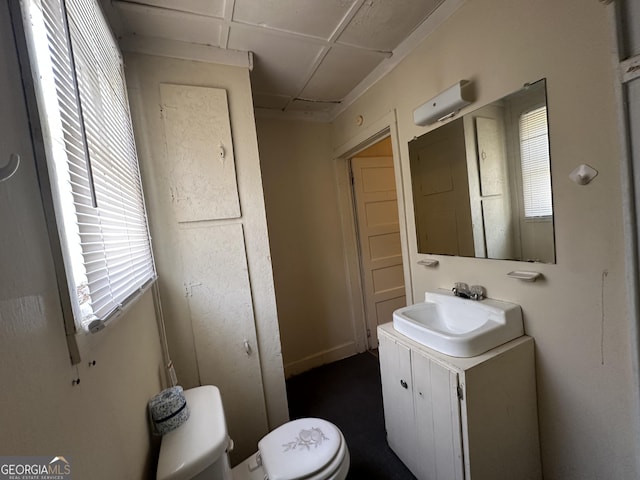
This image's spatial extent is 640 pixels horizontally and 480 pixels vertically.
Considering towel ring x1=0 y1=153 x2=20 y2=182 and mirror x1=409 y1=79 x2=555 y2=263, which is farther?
mirror x1=409 y1=79 x2=555 y2=263

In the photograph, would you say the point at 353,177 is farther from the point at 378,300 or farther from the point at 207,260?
the point at 207,260

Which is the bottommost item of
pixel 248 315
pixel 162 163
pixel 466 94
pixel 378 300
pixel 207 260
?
pixel 378 300

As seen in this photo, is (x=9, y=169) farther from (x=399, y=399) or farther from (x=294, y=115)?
(x=294, y=115)

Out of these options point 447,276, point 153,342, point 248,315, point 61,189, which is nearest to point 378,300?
point 447,276

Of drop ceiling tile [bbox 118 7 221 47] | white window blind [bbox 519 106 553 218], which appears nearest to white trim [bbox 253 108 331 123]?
drop ceiling tile [bbox 118 7 221 47]

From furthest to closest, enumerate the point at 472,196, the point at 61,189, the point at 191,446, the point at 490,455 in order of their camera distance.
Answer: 1. the point at 472,196
2. the point at 490,455
3. the point at 191,446
4. the point at 61,189

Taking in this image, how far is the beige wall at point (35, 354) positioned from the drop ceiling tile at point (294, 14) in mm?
1050

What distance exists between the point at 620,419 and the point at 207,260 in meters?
1.88

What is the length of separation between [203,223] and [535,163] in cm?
162

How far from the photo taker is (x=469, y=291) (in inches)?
54.6

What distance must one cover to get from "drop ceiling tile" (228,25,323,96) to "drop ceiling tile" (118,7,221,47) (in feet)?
0.37

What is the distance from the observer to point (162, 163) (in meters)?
1.39

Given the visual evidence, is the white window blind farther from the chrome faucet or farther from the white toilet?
the white toilet

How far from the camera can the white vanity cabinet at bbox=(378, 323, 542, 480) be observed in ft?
3.38
